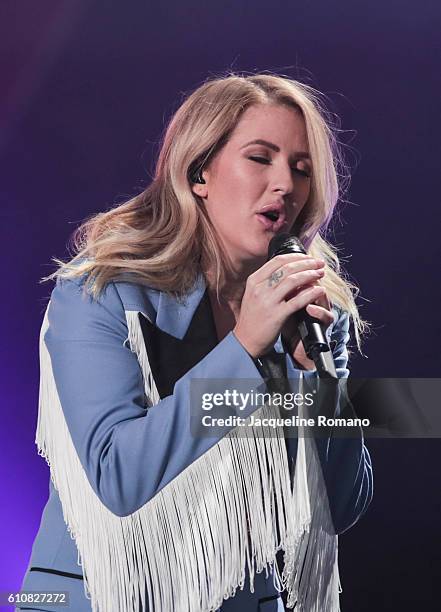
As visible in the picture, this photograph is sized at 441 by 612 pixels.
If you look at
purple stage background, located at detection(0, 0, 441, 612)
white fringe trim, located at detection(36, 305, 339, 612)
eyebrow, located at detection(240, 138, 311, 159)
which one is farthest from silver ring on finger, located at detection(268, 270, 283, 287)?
purple stage background, located at detection(0, 0, 441, 612)

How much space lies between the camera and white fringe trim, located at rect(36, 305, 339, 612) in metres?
1.07

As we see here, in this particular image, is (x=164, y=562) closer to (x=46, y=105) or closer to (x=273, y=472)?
(x=273, y=472)

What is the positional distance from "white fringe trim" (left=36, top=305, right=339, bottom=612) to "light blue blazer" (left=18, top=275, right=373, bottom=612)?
32 mm

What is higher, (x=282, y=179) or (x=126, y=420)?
(x=282, y=179)

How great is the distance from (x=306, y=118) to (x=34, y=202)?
67 cm

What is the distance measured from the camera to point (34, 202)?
5.64ft

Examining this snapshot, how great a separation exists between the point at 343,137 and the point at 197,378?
822 mm

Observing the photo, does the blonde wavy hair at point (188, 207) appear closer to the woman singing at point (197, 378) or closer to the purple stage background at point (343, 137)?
the woman singing at point (197, 378)

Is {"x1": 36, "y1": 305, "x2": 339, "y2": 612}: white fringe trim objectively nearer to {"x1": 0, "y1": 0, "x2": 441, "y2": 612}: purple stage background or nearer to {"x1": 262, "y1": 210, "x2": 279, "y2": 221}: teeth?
{"x1": 262, "y1": 210, "x2": 279, "y2": 221}: teeth

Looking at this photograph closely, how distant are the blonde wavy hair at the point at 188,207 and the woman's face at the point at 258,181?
1 cm

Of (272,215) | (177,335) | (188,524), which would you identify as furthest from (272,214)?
(188,524)

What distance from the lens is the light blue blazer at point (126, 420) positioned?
1.00 metres

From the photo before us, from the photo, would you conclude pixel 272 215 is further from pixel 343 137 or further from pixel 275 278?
pixel 343 137

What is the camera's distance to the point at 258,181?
1.25 meters
